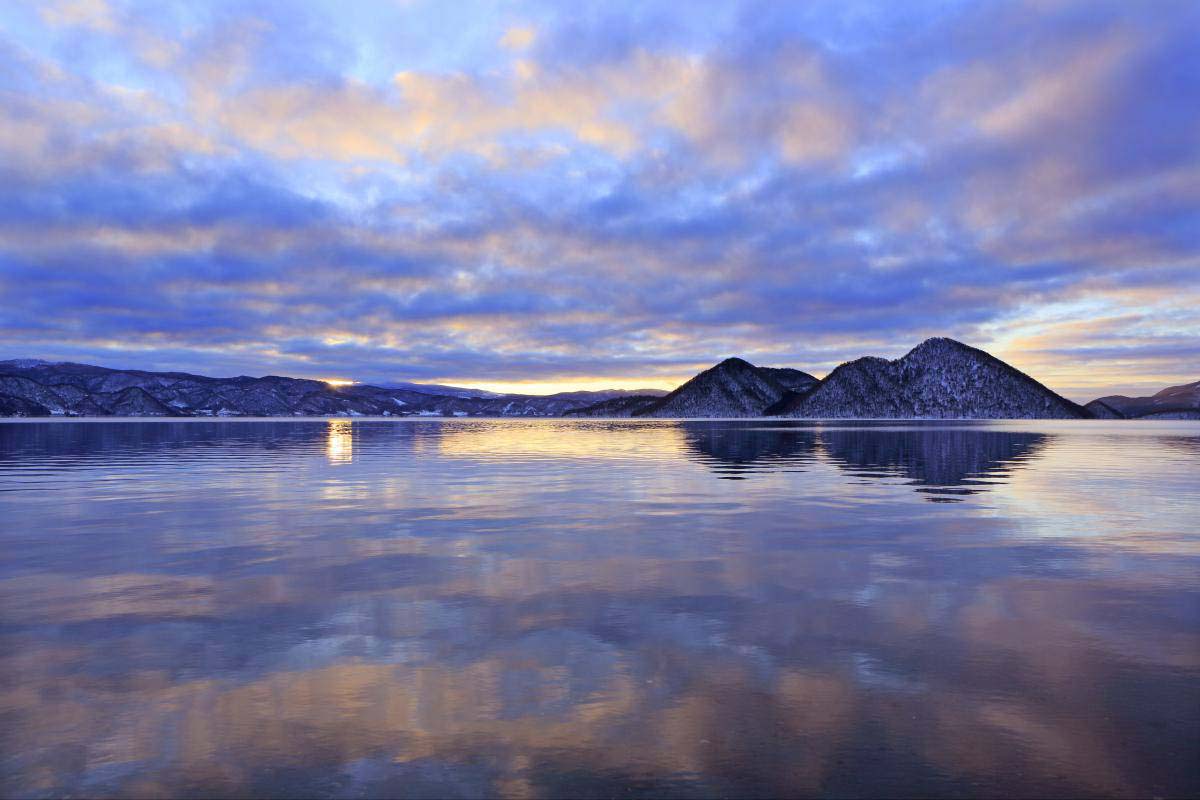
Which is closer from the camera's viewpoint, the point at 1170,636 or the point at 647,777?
the point at 647,777

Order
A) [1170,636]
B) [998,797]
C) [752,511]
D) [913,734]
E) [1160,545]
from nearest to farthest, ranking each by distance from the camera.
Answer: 1. [998,797]
2. [913,734]
3. [1170,636]
4. [1160,545]
5. [752,511]

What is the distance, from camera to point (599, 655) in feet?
39.0

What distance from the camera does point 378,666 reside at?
37.3 feet

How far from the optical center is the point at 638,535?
24281 millimetres

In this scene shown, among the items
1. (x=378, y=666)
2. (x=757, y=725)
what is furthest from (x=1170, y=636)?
(x=378, y=666)

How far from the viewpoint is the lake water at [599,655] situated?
8.10 metres

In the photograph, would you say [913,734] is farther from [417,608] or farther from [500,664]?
[417,608]

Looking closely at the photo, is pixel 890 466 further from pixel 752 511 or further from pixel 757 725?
pixel 757 725

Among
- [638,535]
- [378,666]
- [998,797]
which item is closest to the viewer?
[998,797]

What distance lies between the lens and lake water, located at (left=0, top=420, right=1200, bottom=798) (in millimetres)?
8102

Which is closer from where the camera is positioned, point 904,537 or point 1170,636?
point 1170,636

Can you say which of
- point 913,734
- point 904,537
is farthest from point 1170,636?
point 904,537

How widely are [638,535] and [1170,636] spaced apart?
14.3 meters

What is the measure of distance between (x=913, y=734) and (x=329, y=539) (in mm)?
18991
